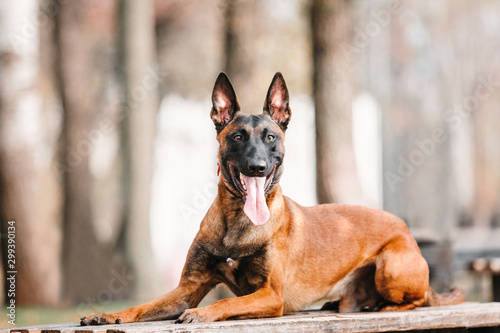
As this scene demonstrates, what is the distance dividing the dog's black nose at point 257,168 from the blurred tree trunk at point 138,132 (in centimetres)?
635

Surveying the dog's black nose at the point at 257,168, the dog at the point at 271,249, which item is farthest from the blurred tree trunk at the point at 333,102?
the dog's black nose at the point at 257,168

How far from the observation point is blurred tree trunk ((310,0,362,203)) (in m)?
8.18

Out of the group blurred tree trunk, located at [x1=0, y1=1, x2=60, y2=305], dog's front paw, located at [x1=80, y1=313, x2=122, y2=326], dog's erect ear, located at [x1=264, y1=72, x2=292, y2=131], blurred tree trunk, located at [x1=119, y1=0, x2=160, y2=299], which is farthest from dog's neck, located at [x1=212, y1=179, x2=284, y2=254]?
blurred tree trunk, located at [x1=119, y1=0, x2=160, y2=299]

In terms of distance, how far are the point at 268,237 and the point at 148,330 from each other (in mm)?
1133

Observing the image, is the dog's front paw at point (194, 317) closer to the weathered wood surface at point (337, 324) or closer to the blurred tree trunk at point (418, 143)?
the weathered wood surface at point (337, 324)

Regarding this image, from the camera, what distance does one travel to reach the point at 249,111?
8531 mm

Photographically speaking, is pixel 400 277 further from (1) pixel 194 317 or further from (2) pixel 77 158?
(2) pixel 77 158

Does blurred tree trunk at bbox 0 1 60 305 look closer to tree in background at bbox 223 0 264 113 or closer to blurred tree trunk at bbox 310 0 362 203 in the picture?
tree in background at bbox 223 0 264 113

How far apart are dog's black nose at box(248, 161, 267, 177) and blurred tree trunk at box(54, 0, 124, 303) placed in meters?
7.52

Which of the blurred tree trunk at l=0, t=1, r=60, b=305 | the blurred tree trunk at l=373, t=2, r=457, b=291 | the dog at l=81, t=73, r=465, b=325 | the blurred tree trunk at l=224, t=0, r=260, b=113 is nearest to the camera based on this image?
the dog at l=81, t=73, r=465, b=325

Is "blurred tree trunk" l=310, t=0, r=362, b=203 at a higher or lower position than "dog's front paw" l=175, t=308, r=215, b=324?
higher

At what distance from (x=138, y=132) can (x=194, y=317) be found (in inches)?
267

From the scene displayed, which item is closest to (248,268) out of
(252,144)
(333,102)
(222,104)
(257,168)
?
(257,168)

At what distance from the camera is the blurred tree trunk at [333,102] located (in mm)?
8180
